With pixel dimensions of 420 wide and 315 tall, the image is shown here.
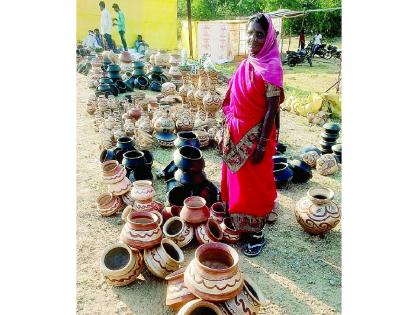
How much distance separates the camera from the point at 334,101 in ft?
26.2

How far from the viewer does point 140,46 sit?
14.4 metres

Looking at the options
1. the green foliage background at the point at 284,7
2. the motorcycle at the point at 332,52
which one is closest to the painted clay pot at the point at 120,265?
the motorcycle at the point at 332,52

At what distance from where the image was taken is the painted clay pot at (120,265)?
3.02 m

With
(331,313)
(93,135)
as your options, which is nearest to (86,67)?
(93,135)

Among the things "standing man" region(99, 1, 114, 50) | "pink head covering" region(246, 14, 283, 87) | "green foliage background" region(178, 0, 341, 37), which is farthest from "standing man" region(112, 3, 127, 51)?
"pink head covering" region(246, 14, 283, 87)

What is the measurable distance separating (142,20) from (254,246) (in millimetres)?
13803

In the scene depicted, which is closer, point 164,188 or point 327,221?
point 327,221

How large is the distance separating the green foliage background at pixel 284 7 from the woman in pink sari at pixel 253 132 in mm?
→ 14650

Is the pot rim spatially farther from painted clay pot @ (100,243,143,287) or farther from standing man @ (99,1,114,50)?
standing man @ (99,1,114,50)

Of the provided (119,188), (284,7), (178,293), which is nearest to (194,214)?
(178,293)

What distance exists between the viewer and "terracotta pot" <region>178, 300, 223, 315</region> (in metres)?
2.40

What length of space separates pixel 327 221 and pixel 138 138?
3469 mm

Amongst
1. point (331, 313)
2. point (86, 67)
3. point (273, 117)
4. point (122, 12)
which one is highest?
point (122, 12)

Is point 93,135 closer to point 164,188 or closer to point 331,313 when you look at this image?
point 164,188
